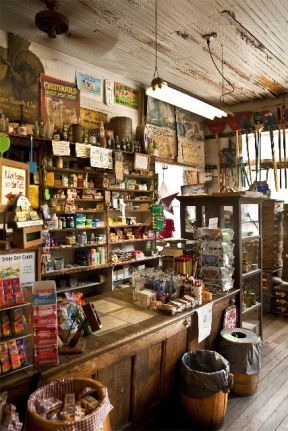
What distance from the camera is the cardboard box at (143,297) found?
9.57 ft

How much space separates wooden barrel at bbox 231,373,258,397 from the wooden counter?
0.52 metres

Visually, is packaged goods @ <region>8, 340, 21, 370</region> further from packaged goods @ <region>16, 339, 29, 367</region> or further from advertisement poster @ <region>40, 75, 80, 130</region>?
advertisement poster @ <region>40, 75, 80, 130</region>

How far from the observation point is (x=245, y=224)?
13.9 feet

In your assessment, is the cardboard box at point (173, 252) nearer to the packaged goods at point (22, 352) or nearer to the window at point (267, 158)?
the packaged goods at point (22, 352)

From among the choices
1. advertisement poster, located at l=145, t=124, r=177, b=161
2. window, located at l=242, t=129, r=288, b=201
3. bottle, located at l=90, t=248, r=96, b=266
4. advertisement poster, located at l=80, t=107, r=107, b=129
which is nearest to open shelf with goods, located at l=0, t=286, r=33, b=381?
bottle, located at l=90, t=248, r=96, b=266

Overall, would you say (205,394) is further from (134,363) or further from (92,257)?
(92,257)

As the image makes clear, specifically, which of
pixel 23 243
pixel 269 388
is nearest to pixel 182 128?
pixel 269 388

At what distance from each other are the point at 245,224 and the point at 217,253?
102 centimetres

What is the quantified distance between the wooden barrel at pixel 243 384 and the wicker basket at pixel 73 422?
5.54 feet

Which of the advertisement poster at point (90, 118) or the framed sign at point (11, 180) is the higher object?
the advertisement poster at point (90, 118)

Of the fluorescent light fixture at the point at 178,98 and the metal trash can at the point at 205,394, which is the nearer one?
the metal trash can at the point at 205,394

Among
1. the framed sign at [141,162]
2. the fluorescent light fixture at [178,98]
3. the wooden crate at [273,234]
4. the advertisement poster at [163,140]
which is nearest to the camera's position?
the fluorescent light fixture at [178,98]

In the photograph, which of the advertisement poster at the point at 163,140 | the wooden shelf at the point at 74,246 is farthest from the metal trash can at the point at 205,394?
the advertisement poster at the point at 163,140

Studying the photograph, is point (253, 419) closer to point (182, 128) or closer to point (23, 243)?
point (23, 243)
